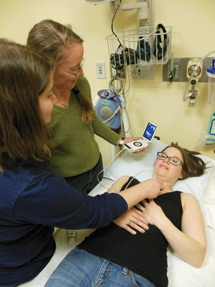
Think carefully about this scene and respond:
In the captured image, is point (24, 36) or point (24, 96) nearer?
point (24, 96)

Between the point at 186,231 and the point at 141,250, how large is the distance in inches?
10.0

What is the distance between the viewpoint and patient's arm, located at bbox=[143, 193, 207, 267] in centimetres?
98

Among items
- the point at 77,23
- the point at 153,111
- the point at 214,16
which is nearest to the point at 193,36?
the point at 214,16

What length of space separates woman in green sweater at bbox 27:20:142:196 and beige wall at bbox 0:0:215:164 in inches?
20.1

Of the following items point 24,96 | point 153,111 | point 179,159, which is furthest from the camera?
point 153,111

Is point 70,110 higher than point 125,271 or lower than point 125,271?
higher

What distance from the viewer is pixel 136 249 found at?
0.99 metres

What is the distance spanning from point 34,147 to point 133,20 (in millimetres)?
1264

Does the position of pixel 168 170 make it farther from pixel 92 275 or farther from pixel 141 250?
pixel 92 275

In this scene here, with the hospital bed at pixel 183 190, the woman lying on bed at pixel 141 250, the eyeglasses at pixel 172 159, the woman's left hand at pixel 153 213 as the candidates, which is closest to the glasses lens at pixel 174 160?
the eyeglasses at pixel 172 159

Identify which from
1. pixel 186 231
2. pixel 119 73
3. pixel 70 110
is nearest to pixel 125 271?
pixel 186 231

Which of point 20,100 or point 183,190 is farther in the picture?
point 183,190

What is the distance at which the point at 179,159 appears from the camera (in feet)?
4.68

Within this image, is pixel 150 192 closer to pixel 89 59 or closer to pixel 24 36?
pixel 89 59
